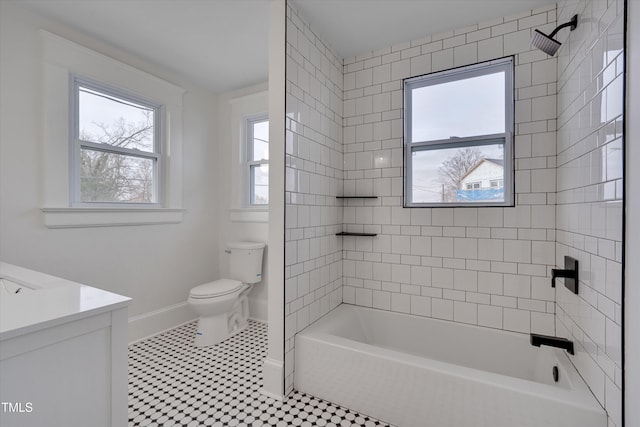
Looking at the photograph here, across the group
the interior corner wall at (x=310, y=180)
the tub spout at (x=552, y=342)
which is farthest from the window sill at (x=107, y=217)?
the tub spout at (x=552, y=342)

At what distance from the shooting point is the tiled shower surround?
1.24 metres

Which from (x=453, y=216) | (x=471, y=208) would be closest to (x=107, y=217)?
(x=453, y=216)

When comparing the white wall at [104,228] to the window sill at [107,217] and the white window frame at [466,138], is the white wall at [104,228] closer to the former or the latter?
the window sill at [107,217]

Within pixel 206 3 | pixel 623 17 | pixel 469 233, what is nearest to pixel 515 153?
pixel 469 233

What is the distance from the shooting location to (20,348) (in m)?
0.78

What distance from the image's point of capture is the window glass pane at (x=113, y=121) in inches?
91.5

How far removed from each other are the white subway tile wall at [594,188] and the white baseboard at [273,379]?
158cm

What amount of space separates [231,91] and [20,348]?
3025 mm

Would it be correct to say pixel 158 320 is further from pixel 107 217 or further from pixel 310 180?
pixel 310 180

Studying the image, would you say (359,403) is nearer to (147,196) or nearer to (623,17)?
(623,17)

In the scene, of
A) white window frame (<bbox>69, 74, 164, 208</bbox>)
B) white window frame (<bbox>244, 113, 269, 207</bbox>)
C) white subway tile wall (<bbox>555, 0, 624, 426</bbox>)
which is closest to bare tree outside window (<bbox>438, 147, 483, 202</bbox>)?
white subway tile wall (<bbox>555, 0, 624, 426</bbox>)

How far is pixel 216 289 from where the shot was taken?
2537 mm

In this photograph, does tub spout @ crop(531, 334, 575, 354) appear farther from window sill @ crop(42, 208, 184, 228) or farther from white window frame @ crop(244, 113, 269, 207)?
window sill @ crop(42, 208, 184, 228)

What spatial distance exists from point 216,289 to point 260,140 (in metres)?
1.63
